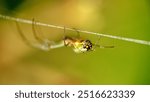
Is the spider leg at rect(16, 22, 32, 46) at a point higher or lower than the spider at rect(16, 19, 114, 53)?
higher

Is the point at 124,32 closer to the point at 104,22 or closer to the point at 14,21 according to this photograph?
the point at 104,22

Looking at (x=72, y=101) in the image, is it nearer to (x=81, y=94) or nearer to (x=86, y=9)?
(x=81, y=94)

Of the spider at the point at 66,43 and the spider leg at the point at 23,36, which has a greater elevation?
the spider leg at the point at 23,36

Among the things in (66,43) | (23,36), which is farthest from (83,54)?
(23,36)

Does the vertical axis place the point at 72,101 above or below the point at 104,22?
below

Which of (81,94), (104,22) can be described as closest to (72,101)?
(81,94)

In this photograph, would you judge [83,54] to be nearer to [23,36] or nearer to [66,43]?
[66,43]
